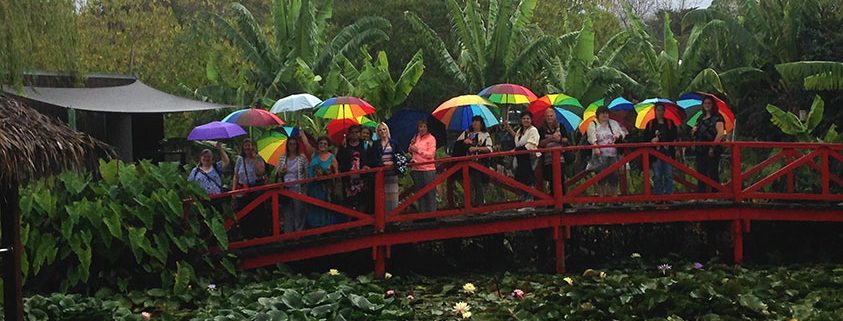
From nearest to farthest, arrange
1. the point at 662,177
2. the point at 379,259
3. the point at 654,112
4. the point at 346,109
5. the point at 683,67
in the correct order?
1. the point at 379,259
2. the point at 662,177
3. the point at 346,109
4. the point at 654,112
5. the point at 683,67

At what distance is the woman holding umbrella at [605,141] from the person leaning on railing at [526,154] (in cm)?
70

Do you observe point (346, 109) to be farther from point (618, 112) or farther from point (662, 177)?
point (618, 112)

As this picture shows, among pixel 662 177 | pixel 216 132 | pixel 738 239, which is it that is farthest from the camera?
pixel 738 239

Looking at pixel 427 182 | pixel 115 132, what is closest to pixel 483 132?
pixel 427 182

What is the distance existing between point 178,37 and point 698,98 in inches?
603

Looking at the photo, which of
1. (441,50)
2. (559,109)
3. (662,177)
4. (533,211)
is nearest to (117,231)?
(533,211)

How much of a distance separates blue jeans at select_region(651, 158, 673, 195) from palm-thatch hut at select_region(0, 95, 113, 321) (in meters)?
6.92

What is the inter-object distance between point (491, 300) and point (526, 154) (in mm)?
2343

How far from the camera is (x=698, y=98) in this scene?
50.8 ft

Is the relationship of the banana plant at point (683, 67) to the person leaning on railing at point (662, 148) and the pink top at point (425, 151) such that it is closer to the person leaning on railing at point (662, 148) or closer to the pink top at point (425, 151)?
the person leaning on railing at point (662, 148)

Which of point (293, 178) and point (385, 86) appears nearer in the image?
point (293, 178)

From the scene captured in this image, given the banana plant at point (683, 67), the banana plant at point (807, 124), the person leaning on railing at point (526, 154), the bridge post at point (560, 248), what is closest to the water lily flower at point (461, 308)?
the person leaning on railing at point (526, 154)

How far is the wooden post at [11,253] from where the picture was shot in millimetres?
8148

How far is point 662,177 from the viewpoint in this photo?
44.5 ft
